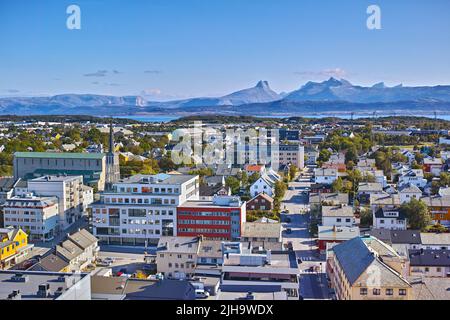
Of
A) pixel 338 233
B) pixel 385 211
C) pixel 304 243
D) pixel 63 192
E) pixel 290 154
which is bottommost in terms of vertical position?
pixel 304 243

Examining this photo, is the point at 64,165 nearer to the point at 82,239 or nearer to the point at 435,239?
the point at 82,239

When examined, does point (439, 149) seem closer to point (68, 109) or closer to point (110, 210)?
point (68, 109)

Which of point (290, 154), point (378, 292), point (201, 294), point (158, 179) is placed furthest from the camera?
point (290, 154)

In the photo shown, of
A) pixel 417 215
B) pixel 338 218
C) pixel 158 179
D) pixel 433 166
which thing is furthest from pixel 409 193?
pixel 158 179

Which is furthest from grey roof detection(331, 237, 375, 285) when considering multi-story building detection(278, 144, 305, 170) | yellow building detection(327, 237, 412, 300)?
multi-story building detection(278, 144, 305, 170)

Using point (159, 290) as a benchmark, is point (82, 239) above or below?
below

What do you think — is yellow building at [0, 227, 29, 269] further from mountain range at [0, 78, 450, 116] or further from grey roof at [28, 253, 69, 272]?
mountain range at [0, 78, 450, 116]

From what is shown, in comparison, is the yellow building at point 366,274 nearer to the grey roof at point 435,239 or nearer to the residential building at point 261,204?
the grey roof at point 435,239

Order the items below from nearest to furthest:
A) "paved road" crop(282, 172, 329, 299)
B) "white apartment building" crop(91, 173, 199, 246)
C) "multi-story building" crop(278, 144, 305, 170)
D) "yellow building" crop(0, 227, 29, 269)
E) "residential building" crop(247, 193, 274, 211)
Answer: "paved road" crop(282, 172, 329, 299), "yellow building" crop(0, 227, 29, 269), "white apartment building" crop(91, 173, 199, 246), "residential building" crop(247, 193, 274, 211), "multi-story building" crop(278, 144, 305, 170)
